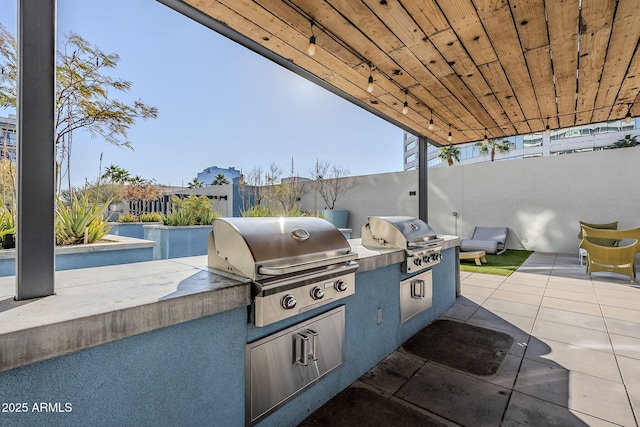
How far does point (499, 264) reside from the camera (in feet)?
22.2

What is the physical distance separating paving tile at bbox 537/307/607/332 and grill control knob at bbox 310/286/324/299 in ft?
10.5

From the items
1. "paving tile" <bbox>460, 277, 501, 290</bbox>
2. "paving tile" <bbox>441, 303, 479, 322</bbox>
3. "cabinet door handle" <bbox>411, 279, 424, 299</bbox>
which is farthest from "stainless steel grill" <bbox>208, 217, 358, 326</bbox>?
"paving tile" <bbox>460, 277, 501, 290</bbox>

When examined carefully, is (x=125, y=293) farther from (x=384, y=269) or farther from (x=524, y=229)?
(x=524, y=229)

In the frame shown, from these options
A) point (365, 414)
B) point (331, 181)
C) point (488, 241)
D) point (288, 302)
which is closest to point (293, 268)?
point (288, 302)

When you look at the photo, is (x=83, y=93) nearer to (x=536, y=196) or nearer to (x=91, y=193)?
(x=91, y=193)

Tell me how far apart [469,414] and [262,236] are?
168cm

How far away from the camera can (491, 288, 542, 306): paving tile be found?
4.04m

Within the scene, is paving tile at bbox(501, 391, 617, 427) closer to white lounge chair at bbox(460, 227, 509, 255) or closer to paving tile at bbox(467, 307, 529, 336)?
paving tile at bbox(467, 307, 529, 336)

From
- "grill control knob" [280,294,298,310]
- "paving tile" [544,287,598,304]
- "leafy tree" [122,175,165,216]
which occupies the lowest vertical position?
"paving tile" [544,287,598,304]

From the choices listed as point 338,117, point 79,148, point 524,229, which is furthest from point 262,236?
point 338,117

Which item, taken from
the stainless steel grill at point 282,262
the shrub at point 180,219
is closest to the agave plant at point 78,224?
the shrub at point 180,219

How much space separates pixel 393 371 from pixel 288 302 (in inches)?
53.7

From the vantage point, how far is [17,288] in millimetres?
1035

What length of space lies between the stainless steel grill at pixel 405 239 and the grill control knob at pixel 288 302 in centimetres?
141
